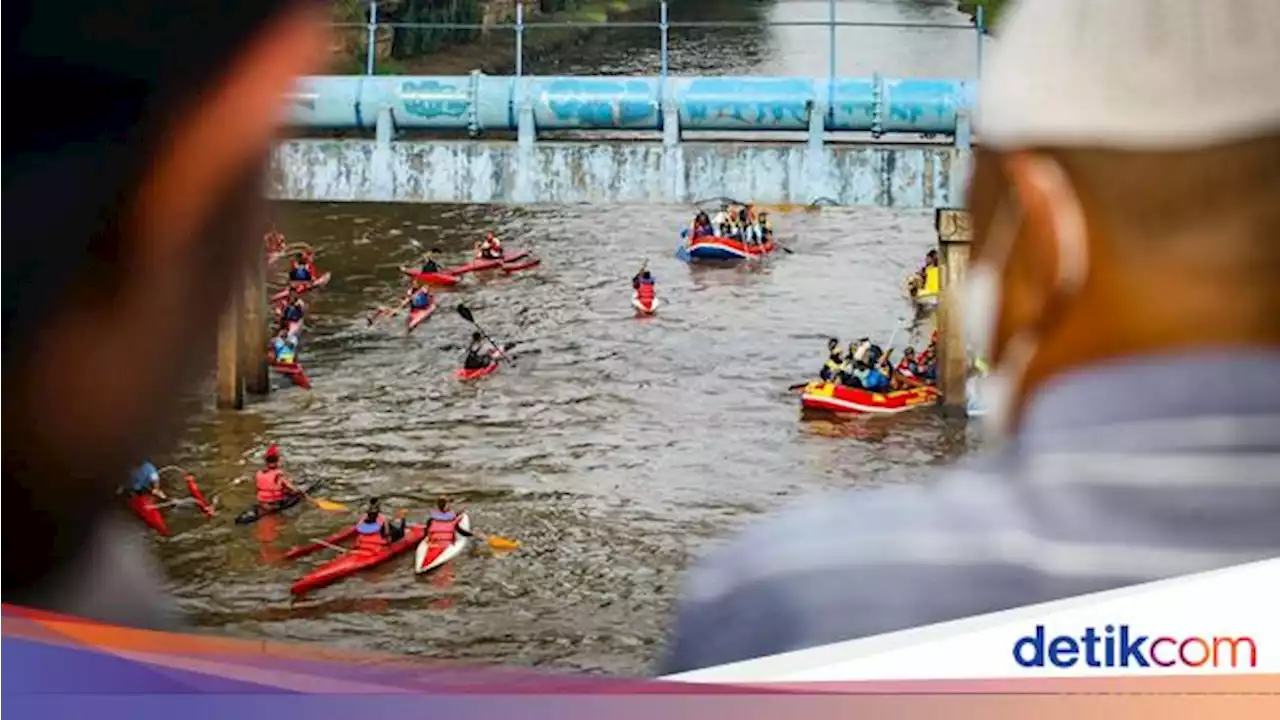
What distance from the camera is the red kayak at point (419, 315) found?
12.1 ft

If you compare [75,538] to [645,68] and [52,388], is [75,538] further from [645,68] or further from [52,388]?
[645,68]

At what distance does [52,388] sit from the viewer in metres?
0.64

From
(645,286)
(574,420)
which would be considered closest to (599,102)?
(645,286)

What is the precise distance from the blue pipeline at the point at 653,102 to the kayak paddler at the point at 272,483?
1044mm

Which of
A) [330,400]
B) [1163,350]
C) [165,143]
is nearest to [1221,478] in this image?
[1163,350]

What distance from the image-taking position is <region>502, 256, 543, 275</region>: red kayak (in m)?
3.09

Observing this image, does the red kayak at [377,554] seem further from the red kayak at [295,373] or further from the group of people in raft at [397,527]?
the red kayak at [295,373]

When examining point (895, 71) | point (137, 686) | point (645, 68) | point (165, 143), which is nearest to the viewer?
point (165, 143)

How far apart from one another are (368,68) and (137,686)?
515 millimetres

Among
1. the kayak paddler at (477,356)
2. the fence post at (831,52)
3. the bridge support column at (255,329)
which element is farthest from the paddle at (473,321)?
the fence post at (831,52)

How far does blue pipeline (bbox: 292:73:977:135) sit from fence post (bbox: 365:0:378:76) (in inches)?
1.1

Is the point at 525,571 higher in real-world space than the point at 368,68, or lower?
lower

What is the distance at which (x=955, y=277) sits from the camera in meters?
0.98

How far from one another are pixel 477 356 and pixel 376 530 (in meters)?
0.52
